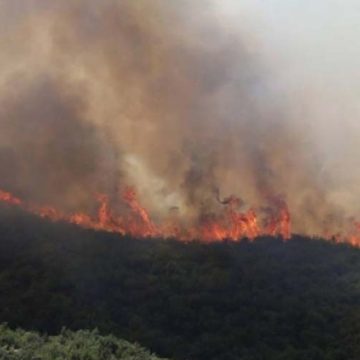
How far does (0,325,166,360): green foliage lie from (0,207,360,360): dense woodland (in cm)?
1891

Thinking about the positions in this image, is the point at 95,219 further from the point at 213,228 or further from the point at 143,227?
the point at 213,228

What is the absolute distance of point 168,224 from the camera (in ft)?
369

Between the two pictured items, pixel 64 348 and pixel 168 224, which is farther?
pixel 168 224

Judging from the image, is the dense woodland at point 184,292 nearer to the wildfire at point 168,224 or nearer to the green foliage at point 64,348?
the wildfire at point 168,224

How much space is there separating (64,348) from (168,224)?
71.1 metres

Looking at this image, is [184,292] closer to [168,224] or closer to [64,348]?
[168,224]

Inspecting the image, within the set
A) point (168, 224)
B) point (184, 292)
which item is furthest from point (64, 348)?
point (168, 224)

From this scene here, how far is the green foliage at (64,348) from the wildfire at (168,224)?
2137 inches

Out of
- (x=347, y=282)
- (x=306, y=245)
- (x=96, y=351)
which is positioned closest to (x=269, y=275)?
(x=347, y=282)

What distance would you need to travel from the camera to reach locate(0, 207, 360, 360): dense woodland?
68.7 meters

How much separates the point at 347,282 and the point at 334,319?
13.6 m

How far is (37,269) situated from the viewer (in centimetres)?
7919

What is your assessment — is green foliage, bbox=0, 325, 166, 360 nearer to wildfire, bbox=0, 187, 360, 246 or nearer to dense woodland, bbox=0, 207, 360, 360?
dense woodland, bbox=0, 207, 360, 360

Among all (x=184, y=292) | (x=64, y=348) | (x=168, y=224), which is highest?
(x=168, y=224)
